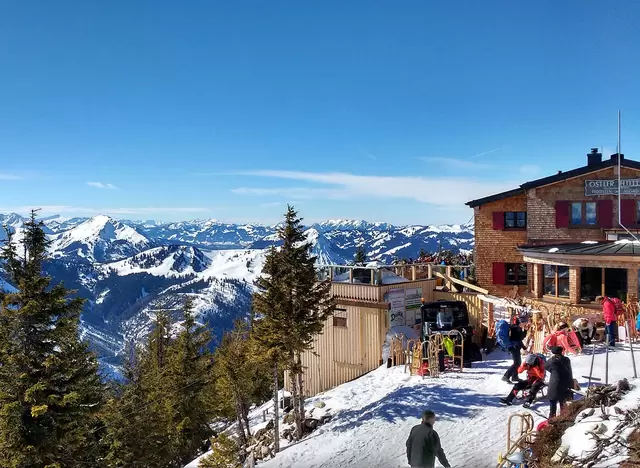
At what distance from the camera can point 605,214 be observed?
27.4 m

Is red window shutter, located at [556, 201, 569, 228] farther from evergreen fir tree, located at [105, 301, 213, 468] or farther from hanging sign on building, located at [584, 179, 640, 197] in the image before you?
evergreen fir tree, located at [105, 301, 213, 468]

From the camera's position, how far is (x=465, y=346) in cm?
1962

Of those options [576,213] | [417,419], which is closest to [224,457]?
[417,419]

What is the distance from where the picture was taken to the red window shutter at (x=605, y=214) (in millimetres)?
27234

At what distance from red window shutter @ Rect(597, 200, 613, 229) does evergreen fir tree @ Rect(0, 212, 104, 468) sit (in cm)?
2628

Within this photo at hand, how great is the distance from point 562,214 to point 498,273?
4904mm

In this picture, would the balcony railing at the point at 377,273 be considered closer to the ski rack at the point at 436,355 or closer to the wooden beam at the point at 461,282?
the wooden beam at the point at 461,282

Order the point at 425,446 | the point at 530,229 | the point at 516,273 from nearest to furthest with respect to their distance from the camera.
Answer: the point at 425,446, the point at 530,229, the point at 516,273

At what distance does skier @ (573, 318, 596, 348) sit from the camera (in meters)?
18.1

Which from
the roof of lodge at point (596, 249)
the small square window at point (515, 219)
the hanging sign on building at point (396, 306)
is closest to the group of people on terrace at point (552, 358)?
the roof of lodge at point (596, 249)

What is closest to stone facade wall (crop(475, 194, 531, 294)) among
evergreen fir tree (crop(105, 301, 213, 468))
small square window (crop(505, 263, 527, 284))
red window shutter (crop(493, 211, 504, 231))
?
red window shutter (crop(493, 211, 504, 231))

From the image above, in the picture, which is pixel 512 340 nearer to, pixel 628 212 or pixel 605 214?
pixel 605 214

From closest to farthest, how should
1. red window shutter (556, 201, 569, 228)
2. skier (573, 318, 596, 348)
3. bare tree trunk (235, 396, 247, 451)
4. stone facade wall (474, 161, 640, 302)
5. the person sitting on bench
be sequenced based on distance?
the person sitting on bench < skier (573, 318, 596, 348) < bare tree trunk (235, 396, 247, 451) < stone facade wall (474, 161, 640, 302) < red window shutter (556, 201, 569, 228)

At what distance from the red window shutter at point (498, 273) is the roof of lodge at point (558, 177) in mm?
3847
